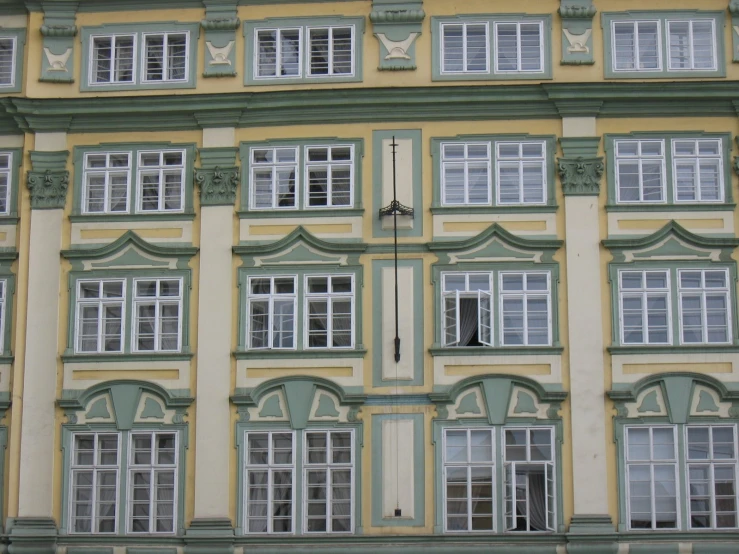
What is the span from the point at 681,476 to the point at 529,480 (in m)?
2.94

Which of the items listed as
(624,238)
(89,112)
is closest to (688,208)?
(624,238)

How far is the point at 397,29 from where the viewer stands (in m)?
27.5

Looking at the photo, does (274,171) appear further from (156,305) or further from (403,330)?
(403,330)

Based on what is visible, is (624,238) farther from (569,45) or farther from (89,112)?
(89,112)

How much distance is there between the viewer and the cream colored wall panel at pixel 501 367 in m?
25.9

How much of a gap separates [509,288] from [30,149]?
1045 centimetres

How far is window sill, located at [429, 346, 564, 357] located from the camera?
25.9 m

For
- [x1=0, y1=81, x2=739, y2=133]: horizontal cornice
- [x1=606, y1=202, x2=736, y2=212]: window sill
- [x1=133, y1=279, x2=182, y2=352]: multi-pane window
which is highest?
→ [x1=0, y1=81, x2=739, y2=133]: horizontal cornice

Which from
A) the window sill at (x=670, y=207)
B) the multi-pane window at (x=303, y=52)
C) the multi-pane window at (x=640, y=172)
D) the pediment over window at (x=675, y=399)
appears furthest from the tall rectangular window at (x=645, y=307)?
the multi-pane window at (x=303, y=52)

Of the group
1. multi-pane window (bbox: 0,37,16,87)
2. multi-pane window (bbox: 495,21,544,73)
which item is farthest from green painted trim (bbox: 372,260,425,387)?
multi-pane window (bbox: 0,37,16,87)

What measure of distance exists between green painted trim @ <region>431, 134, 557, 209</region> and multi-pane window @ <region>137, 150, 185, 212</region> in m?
5.27

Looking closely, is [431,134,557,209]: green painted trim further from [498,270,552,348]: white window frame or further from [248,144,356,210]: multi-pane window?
[248,144,356,210]: multi-pane window

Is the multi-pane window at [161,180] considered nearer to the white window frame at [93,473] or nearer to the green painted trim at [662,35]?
the white window frame at [93,473]

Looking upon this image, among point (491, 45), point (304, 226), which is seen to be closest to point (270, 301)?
point (304, 226)
